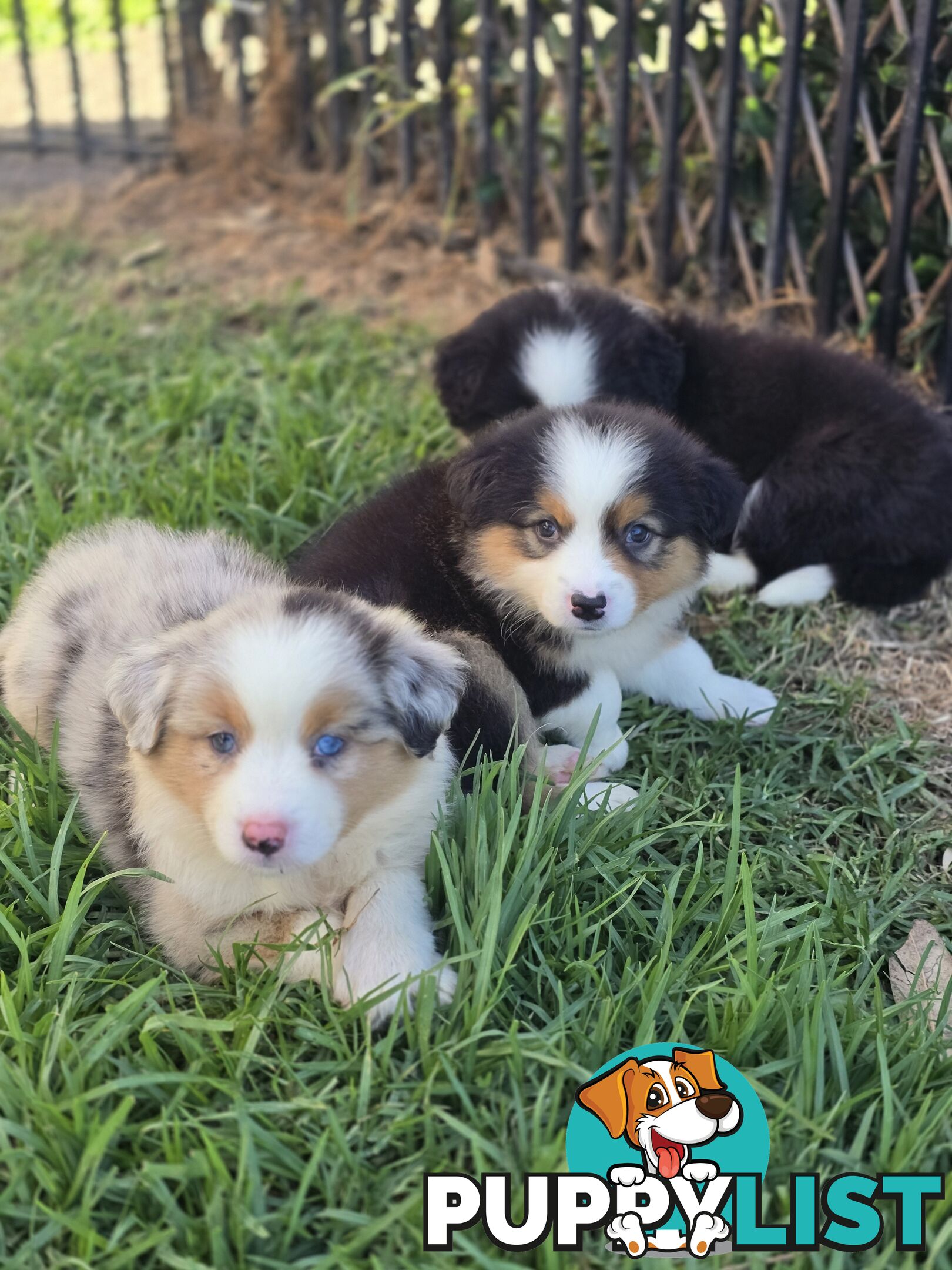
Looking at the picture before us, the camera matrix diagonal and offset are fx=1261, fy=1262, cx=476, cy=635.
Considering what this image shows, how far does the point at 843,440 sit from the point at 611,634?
121cm

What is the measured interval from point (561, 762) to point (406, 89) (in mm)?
3998

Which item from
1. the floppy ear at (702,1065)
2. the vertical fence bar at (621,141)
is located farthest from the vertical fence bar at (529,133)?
the floppy ear at (702,1065)

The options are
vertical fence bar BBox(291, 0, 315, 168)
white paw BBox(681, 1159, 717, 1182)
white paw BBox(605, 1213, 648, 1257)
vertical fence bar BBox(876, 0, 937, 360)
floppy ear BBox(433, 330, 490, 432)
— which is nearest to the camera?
white paw BBox(605, 1213, 648, 1257)

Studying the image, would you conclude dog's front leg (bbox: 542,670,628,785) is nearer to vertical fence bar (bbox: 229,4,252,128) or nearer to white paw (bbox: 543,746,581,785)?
white paw (bbox: 543,746,581,785)

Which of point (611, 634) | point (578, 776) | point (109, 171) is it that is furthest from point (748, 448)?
point (109, 171)

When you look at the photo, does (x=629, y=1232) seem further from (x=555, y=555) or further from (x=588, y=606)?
(x=555, y=555)

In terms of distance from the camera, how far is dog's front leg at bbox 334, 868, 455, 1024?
235cm

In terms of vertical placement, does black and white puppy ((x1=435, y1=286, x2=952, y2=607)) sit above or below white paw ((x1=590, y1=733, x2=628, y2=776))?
above

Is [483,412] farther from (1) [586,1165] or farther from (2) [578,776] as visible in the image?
(1) [586,1165]

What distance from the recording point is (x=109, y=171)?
686 cm

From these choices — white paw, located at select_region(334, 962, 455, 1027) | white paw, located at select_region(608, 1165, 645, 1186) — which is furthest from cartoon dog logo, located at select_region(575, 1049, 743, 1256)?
white paw, located at select_region(334, 962, 455, 1027)

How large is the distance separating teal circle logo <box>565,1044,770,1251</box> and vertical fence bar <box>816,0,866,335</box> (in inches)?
129

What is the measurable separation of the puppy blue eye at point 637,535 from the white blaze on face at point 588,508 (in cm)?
7

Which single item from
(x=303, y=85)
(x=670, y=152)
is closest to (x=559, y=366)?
(x=670, y=152)
